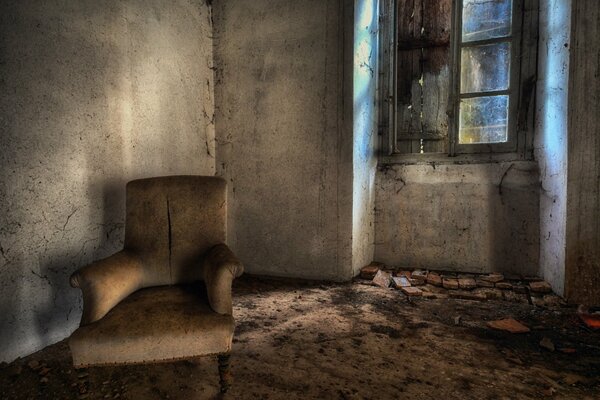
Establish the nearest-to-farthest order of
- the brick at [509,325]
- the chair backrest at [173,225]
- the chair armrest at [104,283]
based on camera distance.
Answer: the chair armrest at [104,283]
the chair backrest at [173,225]
the brick at [509,325]

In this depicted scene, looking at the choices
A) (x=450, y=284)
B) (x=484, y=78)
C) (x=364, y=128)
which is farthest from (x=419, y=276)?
(x=484, y=78)

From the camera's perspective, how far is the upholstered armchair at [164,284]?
1389mm

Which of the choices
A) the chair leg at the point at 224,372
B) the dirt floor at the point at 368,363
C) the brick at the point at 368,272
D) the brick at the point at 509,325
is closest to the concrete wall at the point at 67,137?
the dirt floor at the point at 368,363

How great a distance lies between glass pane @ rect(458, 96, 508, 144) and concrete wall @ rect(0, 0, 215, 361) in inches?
105

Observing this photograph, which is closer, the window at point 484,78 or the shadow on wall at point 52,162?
the shadow on wall at point 52,162

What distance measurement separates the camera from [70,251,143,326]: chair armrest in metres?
1.47


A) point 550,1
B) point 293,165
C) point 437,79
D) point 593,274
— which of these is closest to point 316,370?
point 293,165

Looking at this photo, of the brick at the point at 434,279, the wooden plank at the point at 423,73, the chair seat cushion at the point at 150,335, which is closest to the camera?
the chair seat cushion at the point at 150,335

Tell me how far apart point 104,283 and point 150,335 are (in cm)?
34

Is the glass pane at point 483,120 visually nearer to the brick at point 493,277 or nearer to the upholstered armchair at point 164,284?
the brick at point 493,277

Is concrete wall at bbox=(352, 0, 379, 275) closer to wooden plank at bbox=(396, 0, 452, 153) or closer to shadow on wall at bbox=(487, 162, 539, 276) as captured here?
shadow on wall at bbox=(487, 162, 539, 276)

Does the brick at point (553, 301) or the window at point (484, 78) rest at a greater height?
the window at point (484, 78)

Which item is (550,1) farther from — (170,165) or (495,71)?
(170,165)

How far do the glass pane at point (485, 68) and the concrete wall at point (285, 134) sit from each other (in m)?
1.16
